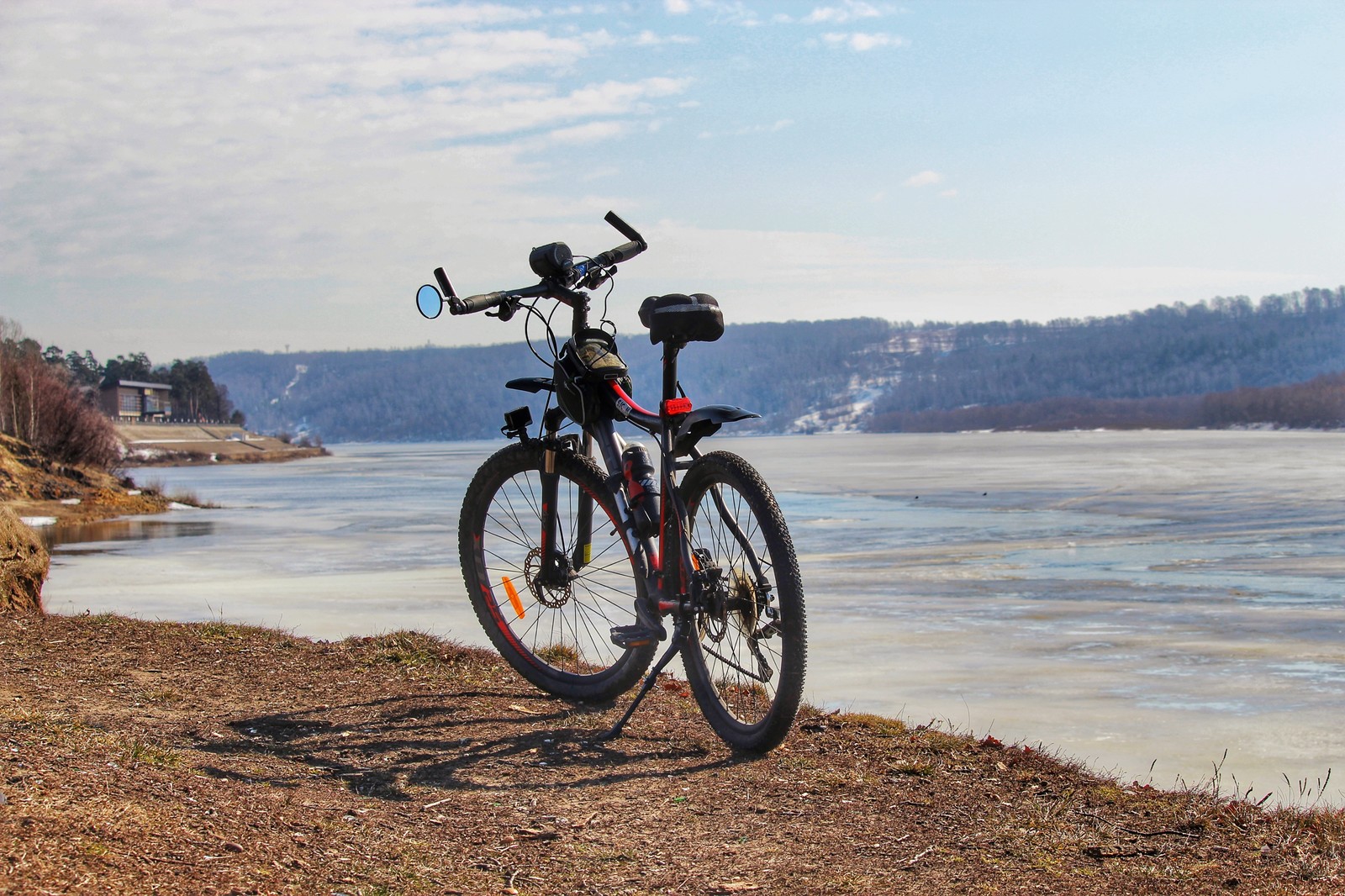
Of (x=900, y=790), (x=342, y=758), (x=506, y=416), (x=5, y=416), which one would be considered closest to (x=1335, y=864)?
(x=900, y=790)

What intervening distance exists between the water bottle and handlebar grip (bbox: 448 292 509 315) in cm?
101

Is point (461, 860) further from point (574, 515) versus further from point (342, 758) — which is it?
point (574, 515)

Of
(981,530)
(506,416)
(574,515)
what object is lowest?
(981,530)

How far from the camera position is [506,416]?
619 centimetres

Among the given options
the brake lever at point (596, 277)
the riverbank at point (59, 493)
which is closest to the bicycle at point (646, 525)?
the brake lever at point (596, 277)

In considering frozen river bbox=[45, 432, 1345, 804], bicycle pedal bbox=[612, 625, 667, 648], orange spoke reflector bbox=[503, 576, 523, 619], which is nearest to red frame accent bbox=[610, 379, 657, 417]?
bicycle pedal bbox=[612, 625, 667, 648]

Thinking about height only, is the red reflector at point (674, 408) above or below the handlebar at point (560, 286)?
below

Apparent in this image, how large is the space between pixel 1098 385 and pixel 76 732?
675 feet

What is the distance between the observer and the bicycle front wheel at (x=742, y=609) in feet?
14.8

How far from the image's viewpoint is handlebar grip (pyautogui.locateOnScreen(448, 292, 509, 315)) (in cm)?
560

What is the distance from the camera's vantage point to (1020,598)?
12.5 meters

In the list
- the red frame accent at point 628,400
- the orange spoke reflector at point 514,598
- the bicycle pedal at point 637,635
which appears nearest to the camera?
the bicycle pedal at point 637,635

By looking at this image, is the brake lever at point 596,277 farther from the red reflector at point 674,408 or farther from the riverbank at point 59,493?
the riverbank at point 59,493

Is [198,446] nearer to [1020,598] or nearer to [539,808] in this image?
[1020,598]
